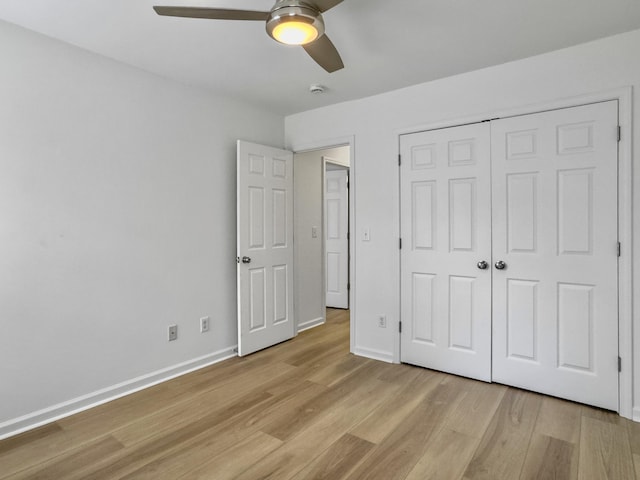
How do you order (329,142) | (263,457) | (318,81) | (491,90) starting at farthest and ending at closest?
1. (329,142)
2. (318,81)
3. (491,90)
4. (263,457)

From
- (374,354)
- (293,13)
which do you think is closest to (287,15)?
(293,13)

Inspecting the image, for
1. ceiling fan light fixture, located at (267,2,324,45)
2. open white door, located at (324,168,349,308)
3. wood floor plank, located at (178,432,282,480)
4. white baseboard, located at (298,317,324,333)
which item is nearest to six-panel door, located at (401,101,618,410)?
white baseboard, located at (298,317,324,333)

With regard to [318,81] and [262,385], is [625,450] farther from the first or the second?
[318,81]

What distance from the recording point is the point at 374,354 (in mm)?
3299

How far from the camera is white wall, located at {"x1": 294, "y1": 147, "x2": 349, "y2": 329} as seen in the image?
405cm

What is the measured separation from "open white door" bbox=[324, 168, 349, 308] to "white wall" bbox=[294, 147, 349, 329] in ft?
2.54

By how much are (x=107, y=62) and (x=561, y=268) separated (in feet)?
11.4

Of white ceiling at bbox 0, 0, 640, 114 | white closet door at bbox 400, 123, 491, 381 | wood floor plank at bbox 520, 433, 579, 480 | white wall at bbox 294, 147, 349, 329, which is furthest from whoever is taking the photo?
white wall at bbox 294, 147, 349, 329

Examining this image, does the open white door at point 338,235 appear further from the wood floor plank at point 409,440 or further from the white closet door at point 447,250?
the wood floor plank at point 409,440

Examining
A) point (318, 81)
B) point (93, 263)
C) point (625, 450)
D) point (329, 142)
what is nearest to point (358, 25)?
point (318, 81)

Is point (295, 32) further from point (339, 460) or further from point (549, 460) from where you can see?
point (549, 460)

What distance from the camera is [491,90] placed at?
2689mm

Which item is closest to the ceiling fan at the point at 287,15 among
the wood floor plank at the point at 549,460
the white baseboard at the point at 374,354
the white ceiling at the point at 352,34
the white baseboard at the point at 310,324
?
the white ceiling at the point at 352,34

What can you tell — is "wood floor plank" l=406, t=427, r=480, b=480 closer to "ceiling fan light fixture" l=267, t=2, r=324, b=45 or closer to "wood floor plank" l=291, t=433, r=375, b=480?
"wood floor plank" l=291, t=433, r=375, b=480
